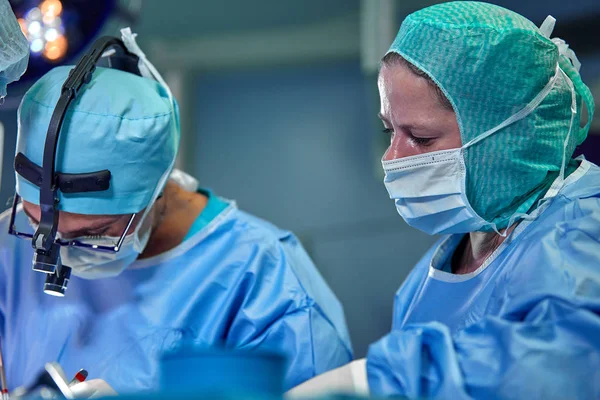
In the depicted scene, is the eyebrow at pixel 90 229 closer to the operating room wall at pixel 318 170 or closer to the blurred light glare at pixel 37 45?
the blurred light glare at pixel 37 45

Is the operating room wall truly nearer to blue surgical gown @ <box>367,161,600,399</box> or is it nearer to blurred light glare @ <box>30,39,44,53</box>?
blurred light glare @ <box>30,39,44,53</box>

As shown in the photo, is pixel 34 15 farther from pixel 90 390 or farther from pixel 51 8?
pixel 90 390

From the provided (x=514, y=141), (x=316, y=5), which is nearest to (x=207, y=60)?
(x=316, y=5)

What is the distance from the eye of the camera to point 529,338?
1110mm

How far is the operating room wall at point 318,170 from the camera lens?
4070 mm

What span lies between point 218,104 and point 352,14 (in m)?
0.95

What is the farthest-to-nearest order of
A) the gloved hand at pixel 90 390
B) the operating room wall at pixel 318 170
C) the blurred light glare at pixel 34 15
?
the operating room wall at pixel 318 170 < the blurred light glare at pixel 34 15 < the gloved hand at pixel 90 390

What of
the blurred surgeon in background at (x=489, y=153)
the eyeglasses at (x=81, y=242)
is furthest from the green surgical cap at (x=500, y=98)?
the eyeglasses at (x=81, y=242)

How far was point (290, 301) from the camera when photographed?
1799mm

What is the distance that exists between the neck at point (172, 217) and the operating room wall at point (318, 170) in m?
2.02

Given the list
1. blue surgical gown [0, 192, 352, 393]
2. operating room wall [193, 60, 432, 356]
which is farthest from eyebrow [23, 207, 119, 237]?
operating room wall [193, 60, 432, 356]

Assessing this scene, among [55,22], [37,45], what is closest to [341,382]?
[37,45]

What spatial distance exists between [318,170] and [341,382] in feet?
10.2

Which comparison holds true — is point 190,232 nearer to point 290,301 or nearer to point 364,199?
point 290,301
